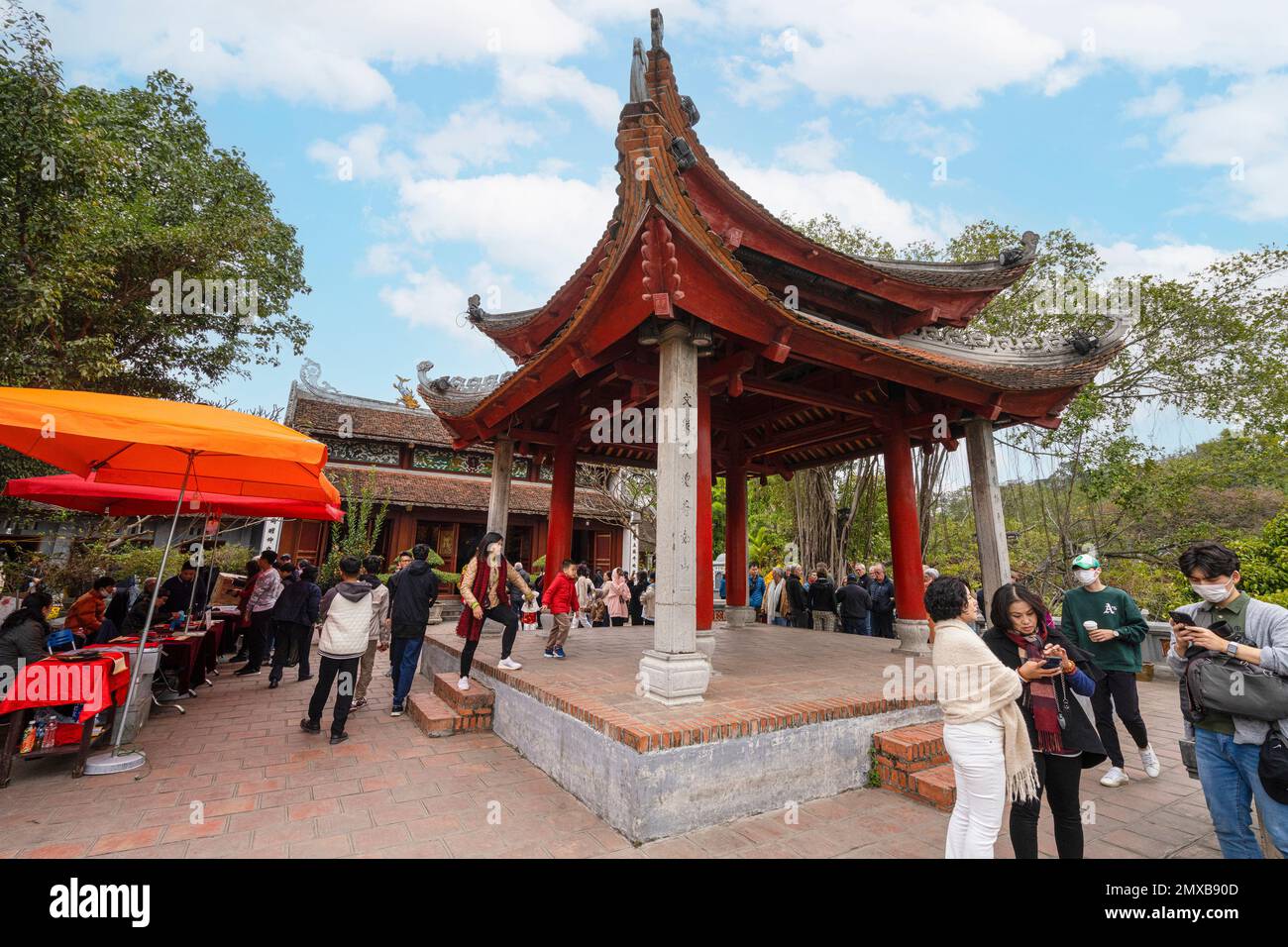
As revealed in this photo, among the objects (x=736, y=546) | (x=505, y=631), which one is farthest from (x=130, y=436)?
(x=736, y=546)

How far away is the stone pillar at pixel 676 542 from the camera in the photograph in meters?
4.31

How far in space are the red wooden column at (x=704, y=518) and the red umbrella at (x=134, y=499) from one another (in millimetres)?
5186

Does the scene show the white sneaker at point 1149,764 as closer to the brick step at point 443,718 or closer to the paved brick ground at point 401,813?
the paved brick ground at point 401,813

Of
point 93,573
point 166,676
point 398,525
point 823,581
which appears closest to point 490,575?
point 166,676

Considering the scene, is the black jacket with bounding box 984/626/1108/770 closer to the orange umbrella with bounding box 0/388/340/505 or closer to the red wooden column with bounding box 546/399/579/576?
the orange umbrella with bounding box 0/388/340/505

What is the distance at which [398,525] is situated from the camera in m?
17.9

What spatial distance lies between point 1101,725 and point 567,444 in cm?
673

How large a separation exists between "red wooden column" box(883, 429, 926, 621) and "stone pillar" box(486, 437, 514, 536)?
5214 mm

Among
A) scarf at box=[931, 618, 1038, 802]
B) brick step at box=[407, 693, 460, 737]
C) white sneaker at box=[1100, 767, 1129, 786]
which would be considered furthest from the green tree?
white sneaker at box=[1100, 767, 1129, 786]

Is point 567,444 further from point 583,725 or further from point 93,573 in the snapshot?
point 93,573

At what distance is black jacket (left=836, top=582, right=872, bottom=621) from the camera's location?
962cm

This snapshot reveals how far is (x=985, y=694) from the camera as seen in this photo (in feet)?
8.16

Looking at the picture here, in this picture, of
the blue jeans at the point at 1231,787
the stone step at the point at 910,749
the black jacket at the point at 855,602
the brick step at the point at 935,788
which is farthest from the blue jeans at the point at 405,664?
the black jacket at the point at 855,602
